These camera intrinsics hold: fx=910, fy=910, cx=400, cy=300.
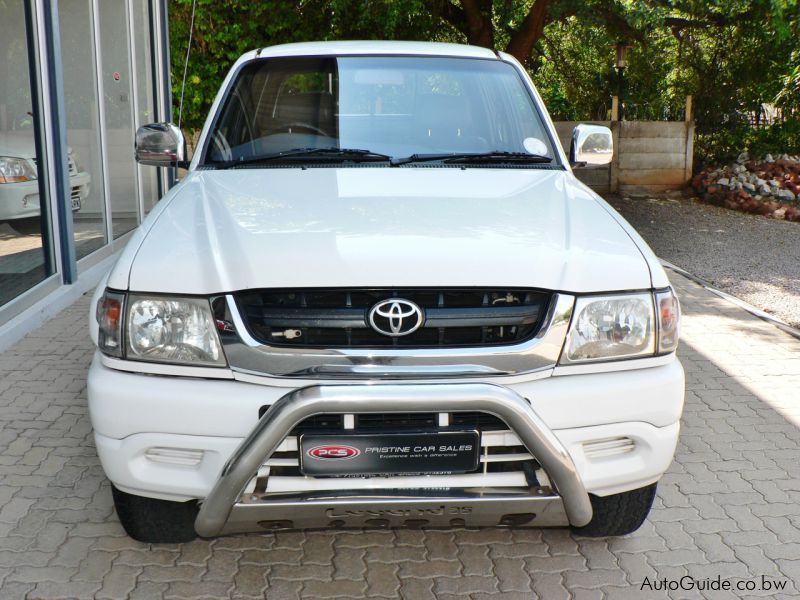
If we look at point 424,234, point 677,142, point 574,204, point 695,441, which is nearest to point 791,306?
point 695,441

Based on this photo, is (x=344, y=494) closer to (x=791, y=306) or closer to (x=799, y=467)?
(x=799, y=467)

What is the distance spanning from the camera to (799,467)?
13.9 ft

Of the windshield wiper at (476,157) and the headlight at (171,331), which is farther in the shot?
the windshield wiper at (476,157)

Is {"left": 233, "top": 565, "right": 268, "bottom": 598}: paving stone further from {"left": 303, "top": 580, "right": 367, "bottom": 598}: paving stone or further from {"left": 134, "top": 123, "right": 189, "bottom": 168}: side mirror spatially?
{"left": 134, "top": 123, "right": 189, "bottom": 168}: side mirror

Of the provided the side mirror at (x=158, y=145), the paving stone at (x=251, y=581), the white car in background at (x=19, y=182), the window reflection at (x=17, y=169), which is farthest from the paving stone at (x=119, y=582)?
the white car in background at (x=19, y=182)

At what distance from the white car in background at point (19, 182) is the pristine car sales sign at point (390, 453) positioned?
4.51 metres

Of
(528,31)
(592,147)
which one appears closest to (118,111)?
(592,147)

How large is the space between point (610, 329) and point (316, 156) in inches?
64.5

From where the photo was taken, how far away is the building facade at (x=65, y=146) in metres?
6.45

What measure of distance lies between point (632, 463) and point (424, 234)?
0.96 metres

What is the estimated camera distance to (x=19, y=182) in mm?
6578

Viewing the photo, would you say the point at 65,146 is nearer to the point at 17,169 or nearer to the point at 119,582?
the point at 17,169

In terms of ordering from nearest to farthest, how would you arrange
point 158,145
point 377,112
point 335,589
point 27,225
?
point 335,589 → point 377,112 → point 158,145 → point 27,225

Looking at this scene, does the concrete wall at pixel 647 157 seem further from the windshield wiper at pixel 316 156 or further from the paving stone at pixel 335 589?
the paving stone at pixel 335 589
